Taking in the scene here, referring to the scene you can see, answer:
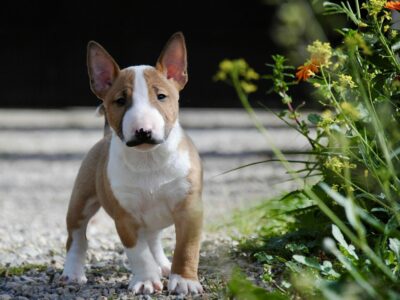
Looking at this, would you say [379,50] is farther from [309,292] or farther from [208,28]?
[208,28]

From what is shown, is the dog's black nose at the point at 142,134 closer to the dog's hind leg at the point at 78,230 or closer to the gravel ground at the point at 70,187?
the gravel ground at the point at 70,187

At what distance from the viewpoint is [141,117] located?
11.3 ft

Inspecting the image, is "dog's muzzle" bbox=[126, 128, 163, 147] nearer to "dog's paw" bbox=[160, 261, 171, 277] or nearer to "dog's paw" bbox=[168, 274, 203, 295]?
"dog's paw" bbox=[168, 274, 203, 295]

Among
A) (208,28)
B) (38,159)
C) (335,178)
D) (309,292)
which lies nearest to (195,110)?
(208,28)

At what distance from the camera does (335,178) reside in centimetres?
387

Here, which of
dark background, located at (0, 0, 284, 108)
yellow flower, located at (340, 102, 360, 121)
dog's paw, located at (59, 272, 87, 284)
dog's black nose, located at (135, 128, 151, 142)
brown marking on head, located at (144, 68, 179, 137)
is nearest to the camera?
yellow flower, located at (340, 102, 360, 121)

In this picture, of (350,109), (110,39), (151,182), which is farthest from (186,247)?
(110,39)

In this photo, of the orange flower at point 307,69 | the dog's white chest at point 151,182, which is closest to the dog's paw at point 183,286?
the dog's white chest at point 151,182

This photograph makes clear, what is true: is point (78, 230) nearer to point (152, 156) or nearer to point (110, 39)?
point (152, 156)

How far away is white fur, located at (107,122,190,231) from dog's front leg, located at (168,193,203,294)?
0.05 m

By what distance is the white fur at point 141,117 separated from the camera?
3418mm

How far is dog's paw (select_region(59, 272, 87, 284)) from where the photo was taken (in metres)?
4.00

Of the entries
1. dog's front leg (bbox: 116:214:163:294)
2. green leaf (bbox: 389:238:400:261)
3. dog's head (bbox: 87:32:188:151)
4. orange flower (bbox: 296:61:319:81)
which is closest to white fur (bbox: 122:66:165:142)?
dog's head (bbox: 87:32:188:151)

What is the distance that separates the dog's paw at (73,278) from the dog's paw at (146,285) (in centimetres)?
41
